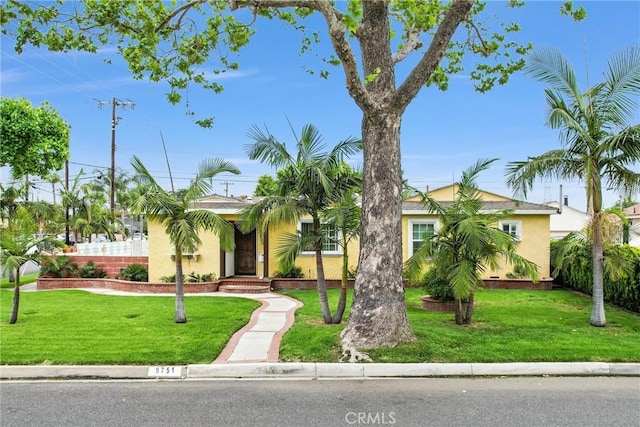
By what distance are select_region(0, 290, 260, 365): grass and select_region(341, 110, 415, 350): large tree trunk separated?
2.43 m

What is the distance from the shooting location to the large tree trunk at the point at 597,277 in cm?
896

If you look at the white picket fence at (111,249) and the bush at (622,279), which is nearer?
the bush at (622,279)

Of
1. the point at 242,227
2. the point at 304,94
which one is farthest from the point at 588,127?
the point at 304,94

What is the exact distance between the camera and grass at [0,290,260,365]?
6.65m

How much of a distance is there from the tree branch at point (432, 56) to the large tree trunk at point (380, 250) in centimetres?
39

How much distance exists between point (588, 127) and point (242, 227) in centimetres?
744

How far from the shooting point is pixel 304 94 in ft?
57.2

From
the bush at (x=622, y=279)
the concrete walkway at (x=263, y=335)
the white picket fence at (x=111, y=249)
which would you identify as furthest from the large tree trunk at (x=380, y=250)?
the white picket fence at (x=111, y=249)

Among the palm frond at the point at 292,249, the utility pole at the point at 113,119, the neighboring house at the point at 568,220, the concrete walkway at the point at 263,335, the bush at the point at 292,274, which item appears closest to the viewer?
the concrete walkway at the point at 263,335

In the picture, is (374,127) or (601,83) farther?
(601,83)

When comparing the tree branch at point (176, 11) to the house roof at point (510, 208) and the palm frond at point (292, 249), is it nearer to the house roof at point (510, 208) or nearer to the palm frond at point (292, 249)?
the palm frond at point (292, 249)

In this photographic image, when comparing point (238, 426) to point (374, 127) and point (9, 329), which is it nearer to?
point (374, 127)

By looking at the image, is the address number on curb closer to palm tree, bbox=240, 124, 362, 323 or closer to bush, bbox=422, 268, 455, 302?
palm tree, bbox=240, 124, 362, 323

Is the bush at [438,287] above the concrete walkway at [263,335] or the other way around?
above
